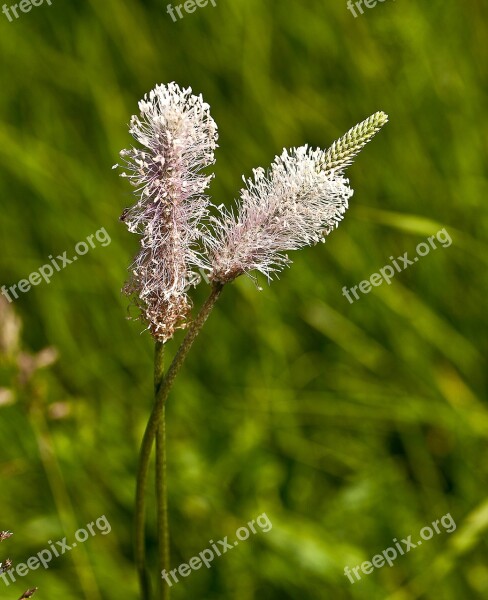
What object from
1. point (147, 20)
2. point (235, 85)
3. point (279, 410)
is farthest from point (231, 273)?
point (147, 20)

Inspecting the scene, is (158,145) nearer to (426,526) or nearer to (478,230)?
(426,526)
